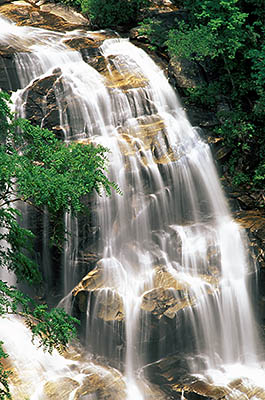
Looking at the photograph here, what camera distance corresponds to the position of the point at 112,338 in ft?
28.4

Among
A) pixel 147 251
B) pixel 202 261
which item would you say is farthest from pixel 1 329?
pixel 202 261

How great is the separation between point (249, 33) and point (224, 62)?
1.15m

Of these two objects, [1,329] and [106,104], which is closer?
[1,329]

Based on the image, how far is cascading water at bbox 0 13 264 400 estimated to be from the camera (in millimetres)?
8672

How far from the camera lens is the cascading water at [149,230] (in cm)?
867

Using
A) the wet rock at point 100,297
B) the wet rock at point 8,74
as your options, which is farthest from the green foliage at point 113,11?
the wet rock at point 100,297

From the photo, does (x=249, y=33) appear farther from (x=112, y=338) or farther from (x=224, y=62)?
(x=112, y=338)

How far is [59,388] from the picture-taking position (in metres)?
7.45

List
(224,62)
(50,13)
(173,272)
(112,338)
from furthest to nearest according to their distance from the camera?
1. (50,13)
2. (224,62)
3. (173,272)
4. (112,338)

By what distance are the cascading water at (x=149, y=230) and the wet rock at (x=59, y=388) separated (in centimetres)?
113

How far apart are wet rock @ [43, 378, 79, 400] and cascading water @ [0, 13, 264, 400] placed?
1.13m

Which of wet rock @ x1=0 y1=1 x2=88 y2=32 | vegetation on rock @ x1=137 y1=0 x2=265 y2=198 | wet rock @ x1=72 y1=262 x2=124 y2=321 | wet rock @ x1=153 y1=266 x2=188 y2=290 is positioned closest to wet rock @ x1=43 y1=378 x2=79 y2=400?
wet rock @ x1=72 y1=262 x2=124 y2=321

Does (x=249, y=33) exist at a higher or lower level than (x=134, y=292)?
higher

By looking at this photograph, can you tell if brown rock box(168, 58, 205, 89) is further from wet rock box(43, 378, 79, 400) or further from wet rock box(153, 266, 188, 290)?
wet rock box(43, 378, 79, 400)
